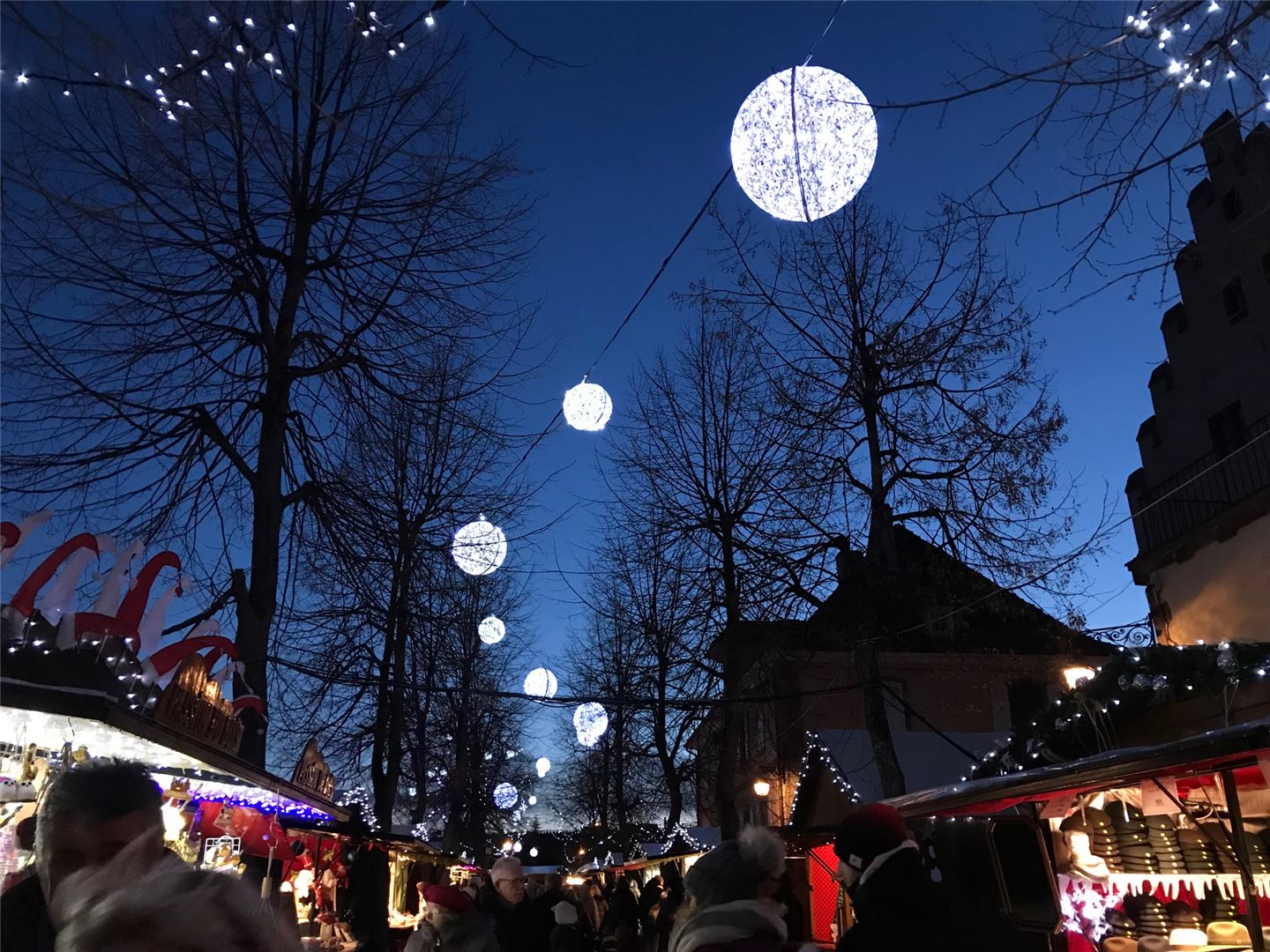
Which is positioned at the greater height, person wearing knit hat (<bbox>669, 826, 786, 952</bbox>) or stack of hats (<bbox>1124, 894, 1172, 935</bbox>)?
person wearing knit hat (<bbox>669, 826, 786, 952</bbox>)

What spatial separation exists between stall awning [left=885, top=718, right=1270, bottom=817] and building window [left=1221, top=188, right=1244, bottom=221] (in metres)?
12.6

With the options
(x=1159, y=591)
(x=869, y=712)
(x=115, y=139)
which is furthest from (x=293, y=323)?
(x=1159, y=591)

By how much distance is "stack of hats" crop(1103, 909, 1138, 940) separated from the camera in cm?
700

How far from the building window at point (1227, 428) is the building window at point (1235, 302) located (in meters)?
1.49

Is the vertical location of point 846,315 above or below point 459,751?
above

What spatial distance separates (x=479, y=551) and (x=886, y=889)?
34.3 ft

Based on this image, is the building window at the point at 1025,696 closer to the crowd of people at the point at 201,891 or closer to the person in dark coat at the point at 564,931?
the person in dark coat at the point at 564,931

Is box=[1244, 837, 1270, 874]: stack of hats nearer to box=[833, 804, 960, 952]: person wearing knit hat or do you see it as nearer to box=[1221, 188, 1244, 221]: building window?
box=[833, 804, 960, 952]: person wearing knit hat

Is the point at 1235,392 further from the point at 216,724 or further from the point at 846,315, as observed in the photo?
the point at 216,724

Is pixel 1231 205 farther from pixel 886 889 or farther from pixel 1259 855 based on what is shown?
pixel 886 889

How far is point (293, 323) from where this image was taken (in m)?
11.2

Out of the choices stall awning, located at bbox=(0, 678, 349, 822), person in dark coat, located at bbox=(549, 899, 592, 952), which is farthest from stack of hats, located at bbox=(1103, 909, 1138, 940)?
stall awning, located at bbox=(0, 678, 349, 822)

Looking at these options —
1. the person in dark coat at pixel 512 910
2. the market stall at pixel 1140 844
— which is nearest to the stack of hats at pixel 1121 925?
the market stall at pixel 1140 844

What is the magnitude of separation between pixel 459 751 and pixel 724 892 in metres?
30.7
